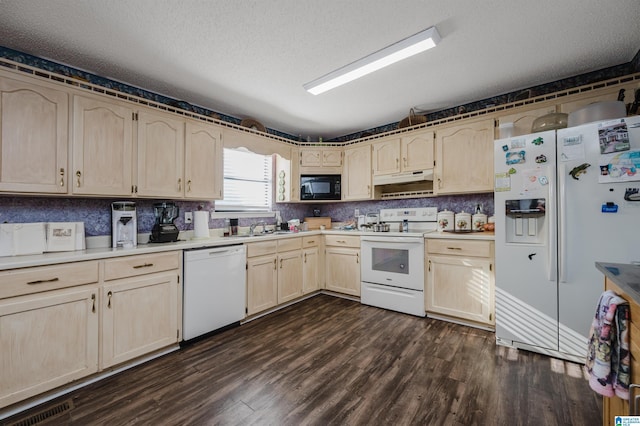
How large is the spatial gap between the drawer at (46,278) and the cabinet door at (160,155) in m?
0.80

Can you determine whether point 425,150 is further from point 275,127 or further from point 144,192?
point 144,192

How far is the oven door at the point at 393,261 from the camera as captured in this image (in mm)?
3092

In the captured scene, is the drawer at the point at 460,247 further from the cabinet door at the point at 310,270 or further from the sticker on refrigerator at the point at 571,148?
the cabinet door at the point at 310,270

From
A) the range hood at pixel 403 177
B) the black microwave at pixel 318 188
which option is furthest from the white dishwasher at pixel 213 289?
the range hood at pixel 403 177

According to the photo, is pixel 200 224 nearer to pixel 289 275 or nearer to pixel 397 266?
pixel 289 275

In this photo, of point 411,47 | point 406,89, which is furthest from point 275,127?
point 411,47

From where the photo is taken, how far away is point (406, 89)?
2926 millimetres

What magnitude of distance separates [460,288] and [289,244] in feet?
6.66

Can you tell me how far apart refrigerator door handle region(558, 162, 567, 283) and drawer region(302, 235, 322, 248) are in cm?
263

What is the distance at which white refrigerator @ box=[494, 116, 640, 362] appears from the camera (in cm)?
192

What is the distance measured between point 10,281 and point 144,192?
107 cm

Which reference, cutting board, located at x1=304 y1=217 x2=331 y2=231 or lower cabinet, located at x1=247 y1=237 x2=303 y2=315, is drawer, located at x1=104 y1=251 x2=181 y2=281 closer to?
lower cabinet, located at x1=247 y1=237 x2=303 y2=315

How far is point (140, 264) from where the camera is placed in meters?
2.15

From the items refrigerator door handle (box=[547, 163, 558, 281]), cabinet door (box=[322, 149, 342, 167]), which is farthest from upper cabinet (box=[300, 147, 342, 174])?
refrigerator door handle (box=[547, 163, 558, 281])
